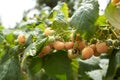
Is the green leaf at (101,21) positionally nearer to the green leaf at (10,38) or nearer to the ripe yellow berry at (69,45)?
the ripe yellow berry at (69,45)

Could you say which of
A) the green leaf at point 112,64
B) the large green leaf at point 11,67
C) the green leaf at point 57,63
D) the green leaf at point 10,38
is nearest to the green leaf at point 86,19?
the green leaf at point 112,64

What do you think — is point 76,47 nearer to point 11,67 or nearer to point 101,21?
point 101,21

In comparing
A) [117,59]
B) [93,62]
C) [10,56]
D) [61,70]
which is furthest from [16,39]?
[117,59]

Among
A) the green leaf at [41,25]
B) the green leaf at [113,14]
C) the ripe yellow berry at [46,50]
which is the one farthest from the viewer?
the green leaf at [41,25]

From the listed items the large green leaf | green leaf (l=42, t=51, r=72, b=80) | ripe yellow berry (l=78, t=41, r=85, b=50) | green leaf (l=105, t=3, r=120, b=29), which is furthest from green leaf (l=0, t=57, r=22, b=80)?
green leaf (l=105, t=3, r=120, b=29)

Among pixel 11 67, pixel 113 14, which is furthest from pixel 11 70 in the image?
pixel 113 14

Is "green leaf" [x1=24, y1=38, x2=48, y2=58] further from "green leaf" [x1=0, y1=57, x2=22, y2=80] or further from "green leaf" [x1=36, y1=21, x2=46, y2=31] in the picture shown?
"green leaf" [x1=36, y1=21, x2=46, y2=31]

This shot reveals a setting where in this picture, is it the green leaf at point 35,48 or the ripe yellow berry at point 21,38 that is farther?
the ripe yellow berry at point 21,38
